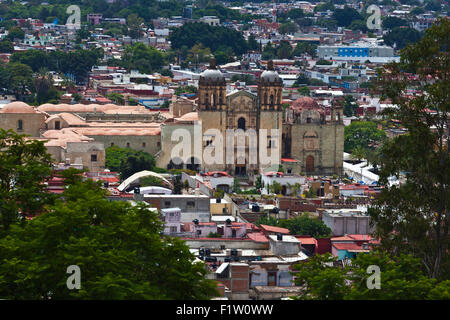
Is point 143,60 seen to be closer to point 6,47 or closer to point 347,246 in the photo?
point 6,47

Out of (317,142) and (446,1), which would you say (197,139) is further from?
(446,1)

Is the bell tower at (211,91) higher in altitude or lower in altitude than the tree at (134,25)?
higher

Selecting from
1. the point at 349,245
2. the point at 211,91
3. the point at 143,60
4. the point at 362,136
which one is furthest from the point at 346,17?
the point at 349,245

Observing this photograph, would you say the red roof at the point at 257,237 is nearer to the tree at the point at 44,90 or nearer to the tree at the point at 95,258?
the tree at the point at 95,258

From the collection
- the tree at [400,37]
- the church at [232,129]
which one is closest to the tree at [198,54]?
the tree at [400,37]

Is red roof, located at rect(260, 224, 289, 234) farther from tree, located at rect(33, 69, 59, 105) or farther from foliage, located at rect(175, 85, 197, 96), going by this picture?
foliage, located at rect(175, 85, 197, 96)
